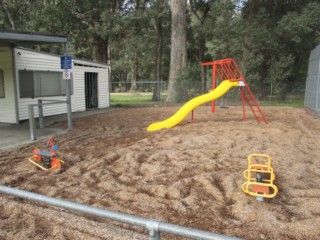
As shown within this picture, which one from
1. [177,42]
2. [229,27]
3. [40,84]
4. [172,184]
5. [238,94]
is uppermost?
[229,27]

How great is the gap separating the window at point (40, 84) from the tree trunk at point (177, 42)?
805cm

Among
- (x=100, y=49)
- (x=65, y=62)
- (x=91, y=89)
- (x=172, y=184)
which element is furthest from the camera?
(x=100, y=49)

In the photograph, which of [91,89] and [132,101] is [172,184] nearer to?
[91,89]

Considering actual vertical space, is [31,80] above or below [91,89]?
above

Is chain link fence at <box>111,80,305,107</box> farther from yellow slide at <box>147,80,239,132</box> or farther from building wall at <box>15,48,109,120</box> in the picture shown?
yellow slide at <box>147,80,239,132</box>

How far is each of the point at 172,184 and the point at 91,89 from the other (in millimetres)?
12709

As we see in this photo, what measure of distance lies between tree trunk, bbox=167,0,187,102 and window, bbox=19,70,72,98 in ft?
26.4

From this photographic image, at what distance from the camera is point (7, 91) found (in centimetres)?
1095

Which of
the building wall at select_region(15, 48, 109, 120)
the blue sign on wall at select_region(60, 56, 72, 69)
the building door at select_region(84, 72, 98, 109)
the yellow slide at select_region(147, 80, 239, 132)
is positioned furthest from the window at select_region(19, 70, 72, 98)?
the yellow slide at select_region(147, 80, 239, 132)

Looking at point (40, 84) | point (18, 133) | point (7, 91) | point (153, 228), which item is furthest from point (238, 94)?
point (153, 228)

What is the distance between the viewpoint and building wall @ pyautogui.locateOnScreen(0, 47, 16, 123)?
1076 cm

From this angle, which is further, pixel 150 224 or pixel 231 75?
pixel 231 75

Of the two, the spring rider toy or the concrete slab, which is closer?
the spring rider toy

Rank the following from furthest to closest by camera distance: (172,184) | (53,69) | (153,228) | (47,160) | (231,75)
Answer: (53,69) → (231,75) → (47,160) → (172,184) → (153,228)
